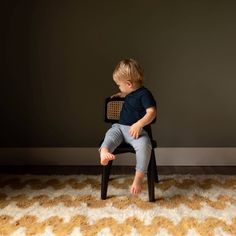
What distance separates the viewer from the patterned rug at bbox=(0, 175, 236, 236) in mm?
1508

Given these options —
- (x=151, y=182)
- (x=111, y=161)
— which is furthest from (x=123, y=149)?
(x=151, y=182)

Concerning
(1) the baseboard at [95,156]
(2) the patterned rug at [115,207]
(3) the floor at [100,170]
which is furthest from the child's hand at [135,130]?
(1) the baseboard at [95,156]

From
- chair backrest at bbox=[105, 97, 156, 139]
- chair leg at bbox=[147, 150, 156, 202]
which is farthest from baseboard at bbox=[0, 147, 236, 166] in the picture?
chair leg at bbox=[147, 150, 156, 202]

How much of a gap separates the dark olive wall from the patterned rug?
42 centimetres

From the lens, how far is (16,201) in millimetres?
1784

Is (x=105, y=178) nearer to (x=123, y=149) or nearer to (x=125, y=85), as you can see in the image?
(x=123, y=149)

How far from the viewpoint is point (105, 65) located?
2365mm

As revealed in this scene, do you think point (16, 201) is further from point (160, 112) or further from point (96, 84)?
point (160, 112)

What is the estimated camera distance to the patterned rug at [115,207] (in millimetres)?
1508

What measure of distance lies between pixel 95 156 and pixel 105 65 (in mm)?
697

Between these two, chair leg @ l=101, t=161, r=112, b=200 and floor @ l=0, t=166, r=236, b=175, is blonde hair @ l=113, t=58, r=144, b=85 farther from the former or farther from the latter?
floor @ l=0, t=166, r=236, b=175

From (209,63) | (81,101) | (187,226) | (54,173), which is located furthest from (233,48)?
(54,173)

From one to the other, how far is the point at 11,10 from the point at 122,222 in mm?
1678

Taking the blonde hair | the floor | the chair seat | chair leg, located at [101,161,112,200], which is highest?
the blonde hair
